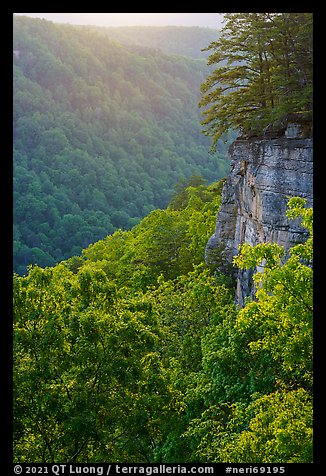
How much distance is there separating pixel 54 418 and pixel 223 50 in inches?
694

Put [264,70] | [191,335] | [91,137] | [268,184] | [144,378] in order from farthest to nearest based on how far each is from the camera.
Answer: [91,137], [264,70], [191,335], [268,184], [144,378]

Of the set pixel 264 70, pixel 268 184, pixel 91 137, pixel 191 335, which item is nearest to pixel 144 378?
pixel 191 335

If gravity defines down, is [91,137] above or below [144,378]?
above

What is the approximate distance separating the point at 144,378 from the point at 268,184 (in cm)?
990

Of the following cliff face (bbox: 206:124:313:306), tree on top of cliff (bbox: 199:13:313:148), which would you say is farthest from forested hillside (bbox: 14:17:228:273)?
tree on top of cliff (bbox: 199:13:313:148)

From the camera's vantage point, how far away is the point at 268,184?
838 inches

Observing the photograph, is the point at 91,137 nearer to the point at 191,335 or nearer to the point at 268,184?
the point at 191,335

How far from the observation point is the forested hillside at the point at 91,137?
95.2m

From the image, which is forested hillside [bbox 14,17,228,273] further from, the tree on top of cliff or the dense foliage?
the dense foliage

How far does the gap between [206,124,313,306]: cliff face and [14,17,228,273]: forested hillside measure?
62.6 m

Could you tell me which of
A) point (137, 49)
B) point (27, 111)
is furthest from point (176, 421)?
point (137, 49)

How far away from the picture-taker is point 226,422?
51.4 feet

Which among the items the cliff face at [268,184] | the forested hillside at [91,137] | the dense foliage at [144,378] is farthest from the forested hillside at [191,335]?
the forested hillside at [91,137]
